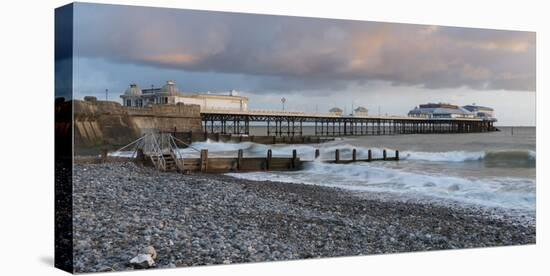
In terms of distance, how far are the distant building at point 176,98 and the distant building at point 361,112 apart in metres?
1.71

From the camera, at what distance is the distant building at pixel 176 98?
33.5ft

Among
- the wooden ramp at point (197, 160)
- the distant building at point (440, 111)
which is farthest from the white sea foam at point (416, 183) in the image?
the distant building at point (440, 111)

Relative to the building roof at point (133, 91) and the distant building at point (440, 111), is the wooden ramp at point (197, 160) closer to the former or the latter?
the building roof at point (133, 91)

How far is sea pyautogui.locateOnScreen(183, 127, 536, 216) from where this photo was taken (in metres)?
11.7

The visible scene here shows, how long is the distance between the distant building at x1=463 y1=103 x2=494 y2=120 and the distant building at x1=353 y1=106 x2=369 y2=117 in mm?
1661

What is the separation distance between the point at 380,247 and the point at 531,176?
305 cm

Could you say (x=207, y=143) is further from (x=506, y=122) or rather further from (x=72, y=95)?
(x=506, y=122)

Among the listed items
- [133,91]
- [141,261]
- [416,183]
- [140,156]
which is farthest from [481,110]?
[141,261]

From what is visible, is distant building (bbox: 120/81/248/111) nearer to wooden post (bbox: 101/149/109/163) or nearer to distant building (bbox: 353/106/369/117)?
wooden post (bbox: 101/149/109/163)

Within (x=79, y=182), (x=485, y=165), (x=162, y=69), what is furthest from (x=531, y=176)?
(x=79, y=182)

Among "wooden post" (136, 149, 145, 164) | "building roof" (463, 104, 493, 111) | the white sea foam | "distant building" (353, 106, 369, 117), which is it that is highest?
"building roof" (463, 104, 493, 111)

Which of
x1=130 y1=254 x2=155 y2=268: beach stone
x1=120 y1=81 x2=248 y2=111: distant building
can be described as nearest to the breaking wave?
x1=120 y1=81 x2=248 y2=111: distant building

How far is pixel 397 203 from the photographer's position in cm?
1184

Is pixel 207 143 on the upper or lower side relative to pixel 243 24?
lower
